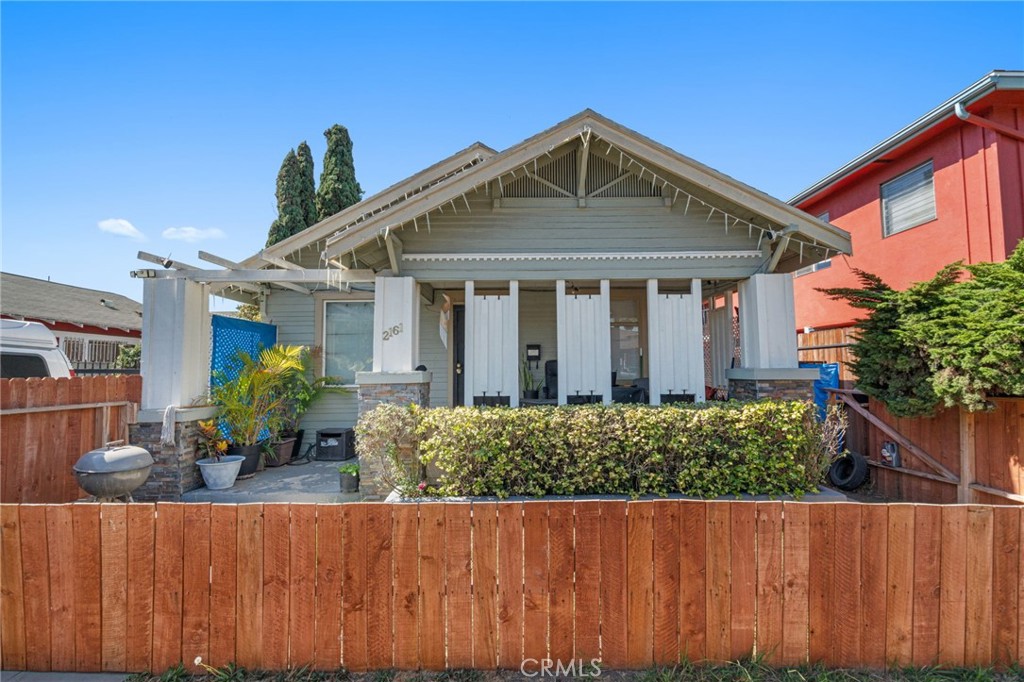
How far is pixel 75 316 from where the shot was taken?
47.8 feet

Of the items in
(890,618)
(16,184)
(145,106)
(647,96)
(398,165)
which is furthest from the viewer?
(398,165)

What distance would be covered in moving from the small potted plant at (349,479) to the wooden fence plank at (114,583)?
10.6ft

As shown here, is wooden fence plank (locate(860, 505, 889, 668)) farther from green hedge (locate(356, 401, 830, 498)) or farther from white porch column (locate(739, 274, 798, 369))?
white porch column (locate(739, 274, 798, 369))

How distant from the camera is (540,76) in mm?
8984

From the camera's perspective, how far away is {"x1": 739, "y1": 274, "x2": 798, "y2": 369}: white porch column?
20.4ft

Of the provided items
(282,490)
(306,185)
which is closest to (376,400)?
(282,490)

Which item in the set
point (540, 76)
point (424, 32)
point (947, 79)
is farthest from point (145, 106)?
point (947, 79)

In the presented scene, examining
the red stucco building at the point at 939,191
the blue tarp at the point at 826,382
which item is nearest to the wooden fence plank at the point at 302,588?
the red stucco building at the point at 939,191

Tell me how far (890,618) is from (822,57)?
925cm

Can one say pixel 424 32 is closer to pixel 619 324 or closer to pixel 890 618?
pixel 619 324

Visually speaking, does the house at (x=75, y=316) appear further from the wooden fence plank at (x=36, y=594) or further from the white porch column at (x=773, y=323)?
the white porch column at (x=773, y=323)

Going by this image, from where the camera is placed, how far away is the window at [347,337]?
28.5ft

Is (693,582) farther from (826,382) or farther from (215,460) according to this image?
(826,382)

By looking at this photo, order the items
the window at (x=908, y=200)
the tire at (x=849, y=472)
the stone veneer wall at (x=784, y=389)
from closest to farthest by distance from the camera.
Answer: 1. the stone veneer wall at (x=784, y=389)
2. the tire at (x=849, y=472)
3. the window at (x=908, y=200)
